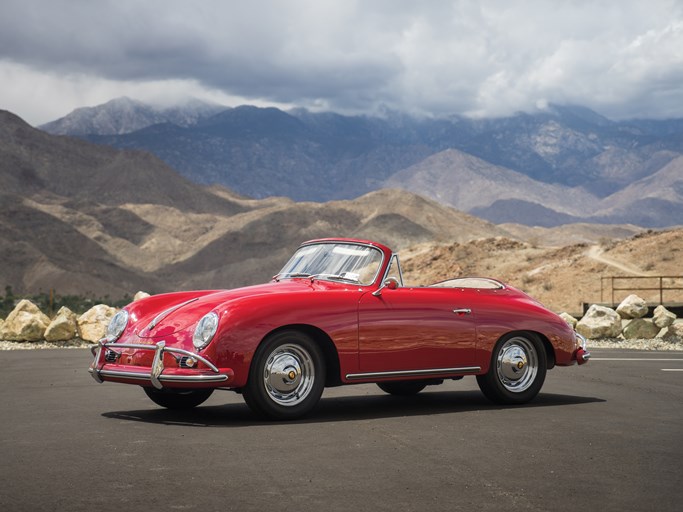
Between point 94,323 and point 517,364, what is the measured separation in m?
14.5

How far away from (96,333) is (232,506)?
1795cm

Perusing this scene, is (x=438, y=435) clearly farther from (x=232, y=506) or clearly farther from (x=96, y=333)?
(x=96, y=333)

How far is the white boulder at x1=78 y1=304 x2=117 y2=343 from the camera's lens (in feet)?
76.7

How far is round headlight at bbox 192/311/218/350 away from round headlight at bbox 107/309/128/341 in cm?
124

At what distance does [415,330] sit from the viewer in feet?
34.0

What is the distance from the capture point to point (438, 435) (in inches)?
351

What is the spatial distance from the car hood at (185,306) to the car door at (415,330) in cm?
54

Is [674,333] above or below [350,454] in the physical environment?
above

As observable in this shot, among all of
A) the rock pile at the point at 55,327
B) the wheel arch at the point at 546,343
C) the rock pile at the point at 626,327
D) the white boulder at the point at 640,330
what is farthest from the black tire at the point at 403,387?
the white boulder at the point at 640,330

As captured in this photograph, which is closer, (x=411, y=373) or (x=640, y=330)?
(x=411, y=373)

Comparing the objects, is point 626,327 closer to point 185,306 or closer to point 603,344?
point 603,344

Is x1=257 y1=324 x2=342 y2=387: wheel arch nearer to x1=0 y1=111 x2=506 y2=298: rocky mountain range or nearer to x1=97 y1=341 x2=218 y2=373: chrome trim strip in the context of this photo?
x1=97 y1=341 x2=218 y2=373: chrome trim strip

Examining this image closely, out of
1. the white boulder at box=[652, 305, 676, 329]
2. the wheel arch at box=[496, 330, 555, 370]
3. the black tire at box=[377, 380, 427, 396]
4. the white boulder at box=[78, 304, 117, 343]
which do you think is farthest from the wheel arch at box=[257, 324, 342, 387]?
the white boulder at box=[652, 305, 676, 329]

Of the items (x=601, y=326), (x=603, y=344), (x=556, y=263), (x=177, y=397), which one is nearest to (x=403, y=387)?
(x=177, y=397)
